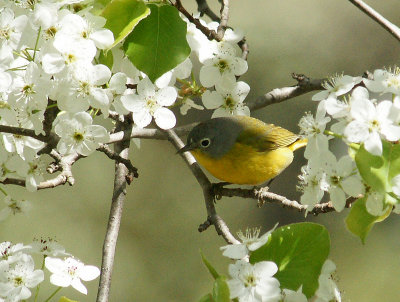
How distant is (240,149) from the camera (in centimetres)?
378

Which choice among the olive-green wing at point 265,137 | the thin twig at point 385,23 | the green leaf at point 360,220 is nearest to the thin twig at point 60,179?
the green leaf at point 360,220

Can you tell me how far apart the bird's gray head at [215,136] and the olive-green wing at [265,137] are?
5 centimetres

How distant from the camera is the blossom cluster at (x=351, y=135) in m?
1.82

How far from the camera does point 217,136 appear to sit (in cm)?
367

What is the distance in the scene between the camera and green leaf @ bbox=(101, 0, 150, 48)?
212 cm

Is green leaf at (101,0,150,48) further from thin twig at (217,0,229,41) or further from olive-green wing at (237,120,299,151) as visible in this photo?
olive-green wing at (237,120,299,151)

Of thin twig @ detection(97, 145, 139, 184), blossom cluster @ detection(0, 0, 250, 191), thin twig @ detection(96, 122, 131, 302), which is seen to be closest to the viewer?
blossom cluster @ detection(0, 0, 250, 191)

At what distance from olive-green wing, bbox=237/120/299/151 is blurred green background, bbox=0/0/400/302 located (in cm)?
290

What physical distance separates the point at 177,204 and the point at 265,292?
705 centimetres

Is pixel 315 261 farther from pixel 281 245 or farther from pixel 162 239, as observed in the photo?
pixel 162 239

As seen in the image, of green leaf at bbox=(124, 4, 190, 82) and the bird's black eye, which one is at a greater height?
green leaf at bbox=(124, 4, 190, 82)

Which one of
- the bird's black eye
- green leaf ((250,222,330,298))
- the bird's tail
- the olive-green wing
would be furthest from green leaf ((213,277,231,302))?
the bird's tail

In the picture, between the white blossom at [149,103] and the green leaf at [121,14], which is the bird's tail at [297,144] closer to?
the white blossom at [149,103]

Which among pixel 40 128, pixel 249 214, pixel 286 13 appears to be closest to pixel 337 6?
pixel 286 13
